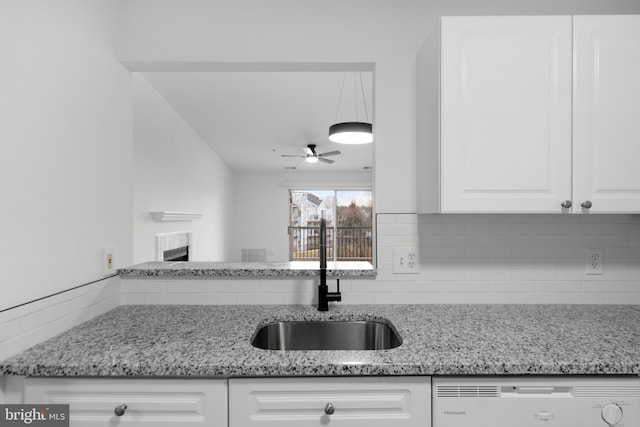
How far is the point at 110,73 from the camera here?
1489 millimetres

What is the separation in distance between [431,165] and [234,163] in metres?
5.60

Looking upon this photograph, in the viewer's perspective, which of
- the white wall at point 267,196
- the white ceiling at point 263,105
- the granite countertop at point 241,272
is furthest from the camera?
the white wall at point 267,196

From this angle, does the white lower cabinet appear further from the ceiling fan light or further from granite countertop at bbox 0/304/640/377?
the ceiling fan light

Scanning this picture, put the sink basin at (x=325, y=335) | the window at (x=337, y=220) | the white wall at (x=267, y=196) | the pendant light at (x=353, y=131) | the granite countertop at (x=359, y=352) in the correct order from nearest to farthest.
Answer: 1. the granite countertop at (x=359, y=352)
2. the sink basin at (x=325, y=335)
3. the pendant light at (x=353, y=131)
4. the white wall at (x=267, y=196)
5. the window at (x=337, y=220)

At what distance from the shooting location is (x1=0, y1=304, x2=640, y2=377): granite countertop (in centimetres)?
95

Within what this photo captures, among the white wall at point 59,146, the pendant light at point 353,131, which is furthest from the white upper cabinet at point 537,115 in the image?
the pendant light at point 353,131

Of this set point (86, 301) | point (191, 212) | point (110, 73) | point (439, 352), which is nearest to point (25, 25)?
point (110, 73)

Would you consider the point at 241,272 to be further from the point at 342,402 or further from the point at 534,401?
the point at 534,401

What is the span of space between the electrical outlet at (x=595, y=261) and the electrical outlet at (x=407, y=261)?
76 centimetres

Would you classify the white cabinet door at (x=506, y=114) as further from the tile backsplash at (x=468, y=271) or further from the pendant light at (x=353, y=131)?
the pendant light at (x=353, y=131)

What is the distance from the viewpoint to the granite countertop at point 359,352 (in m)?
0.95

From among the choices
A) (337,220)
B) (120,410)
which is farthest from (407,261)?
(337,220)

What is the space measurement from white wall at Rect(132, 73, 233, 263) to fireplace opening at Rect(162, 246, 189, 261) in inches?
8.1

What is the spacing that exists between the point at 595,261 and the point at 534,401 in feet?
3.05
